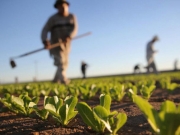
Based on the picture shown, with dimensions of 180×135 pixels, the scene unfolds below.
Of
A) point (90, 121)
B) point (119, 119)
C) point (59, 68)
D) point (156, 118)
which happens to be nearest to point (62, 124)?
point (90, 121)

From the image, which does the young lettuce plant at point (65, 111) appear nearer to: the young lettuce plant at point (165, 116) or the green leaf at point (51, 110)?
the green leaf at point (51, 110)

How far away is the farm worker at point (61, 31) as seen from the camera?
7.07 m

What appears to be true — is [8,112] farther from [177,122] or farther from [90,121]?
[177,122]

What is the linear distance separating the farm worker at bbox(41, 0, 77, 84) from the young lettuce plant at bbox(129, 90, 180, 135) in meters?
6.18

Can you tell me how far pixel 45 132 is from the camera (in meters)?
1.36

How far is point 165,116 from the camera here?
887 millimetres

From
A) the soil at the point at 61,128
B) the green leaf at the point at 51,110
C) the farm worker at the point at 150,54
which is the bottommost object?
the soil at the point at 61,128

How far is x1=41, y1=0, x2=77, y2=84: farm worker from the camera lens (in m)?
7.07

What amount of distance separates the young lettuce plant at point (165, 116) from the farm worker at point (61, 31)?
20.3 ft

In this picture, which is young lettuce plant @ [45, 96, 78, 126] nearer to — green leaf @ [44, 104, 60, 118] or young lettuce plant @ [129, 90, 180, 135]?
green leaf @ [44, 104, 60, 118]

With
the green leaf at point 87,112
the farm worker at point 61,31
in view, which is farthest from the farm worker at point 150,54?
the green leaf at point 87,112

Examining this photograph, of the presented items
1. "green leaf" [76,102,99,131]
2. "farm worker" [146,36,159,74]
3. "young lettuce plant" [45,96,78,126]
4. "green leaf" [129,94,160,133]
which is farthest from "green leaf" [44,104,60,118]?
"farm worker" [146,36,159,74]

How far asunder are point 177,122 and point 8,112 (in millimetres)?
1835

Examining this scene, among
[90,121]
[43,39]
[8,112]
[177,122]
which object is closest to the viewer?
[177,122]
